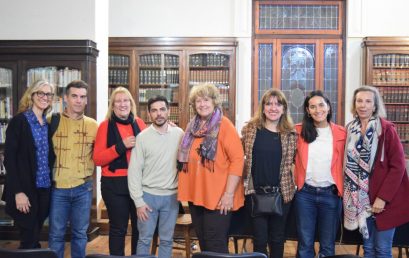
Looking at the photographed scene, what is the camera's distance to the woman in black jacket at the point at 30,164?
3092 millimetres

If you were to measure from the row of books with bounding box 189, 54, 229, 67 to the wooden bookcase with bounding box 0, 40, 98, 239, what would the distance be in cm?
258

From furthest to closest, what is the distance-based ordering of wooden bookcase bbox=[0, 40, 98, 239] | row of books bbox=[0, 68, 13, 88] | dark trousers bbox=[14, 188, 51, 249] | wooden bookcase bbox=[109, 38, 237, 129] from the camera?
1. wooden bookcase bbox=[109, 38, 237, 129]
2. row of books bbox=[0, 68, 13, 88]
3. wooden bookcase bbox=[0, 40, 98, 239]
4. dark trousers bbox=[14, 188, 51, 249]

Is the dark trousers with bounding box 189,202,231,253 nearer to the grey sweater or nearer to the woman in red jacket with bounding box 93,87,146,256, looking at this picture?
the grey sweater

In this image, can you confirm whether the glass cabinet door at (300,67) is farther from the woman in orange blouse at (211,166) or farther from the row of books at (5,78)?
the woman in orange blouse at (211,166)

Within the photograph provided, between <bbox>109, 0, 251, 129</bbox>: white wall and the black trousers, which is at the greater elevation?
<bbox>109, 0, 251, 129</bbox>: white wall

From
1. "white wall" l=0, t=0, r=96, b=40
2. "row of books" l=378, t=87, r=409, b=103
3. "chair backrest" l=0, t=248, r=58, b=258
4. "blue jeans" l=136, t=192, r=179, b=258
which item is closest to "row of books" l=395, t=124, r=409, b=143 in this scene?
"row of books" l=378, t=87, r=409, b=103

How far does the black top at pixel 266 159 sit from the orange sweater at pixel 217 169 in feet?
0.37

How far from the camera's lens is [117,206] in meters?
3.20

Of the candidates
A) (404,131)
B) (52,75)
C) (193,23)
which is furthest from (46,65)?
(404,131)

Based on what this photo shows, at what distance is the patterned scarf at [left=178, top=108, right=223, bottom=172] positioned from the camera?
2.89 metres

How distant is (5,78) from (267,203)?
11.6 feet

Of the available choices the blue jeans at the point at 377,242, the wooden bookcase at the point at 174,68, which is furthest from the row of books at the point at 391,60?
the blue jeans at the point at 377,242

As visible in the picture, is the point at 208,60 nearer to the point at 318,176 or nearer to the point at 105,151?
the point at 105,151

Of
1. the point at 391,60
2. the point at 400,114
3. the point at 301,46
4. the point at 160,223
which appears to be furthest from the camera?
the point at 301,46
